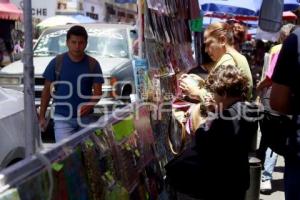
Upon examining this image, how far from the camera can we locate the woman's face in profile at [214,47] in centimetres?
479

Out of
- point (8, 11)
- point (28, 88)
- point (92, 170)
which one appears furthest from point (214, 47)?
point (8, 11)

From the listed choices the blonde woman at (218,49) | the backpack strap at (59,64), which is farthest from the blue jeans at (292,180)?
the backpack strap at (59,64)

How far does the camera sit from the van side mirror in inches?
270

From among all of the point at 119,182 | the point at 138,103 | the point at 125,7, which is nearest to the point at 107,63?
the point at 138,103

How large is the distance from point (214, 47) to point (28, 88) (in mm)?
1702

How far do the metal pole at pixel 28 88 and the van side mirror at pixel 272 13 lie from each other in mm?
3637

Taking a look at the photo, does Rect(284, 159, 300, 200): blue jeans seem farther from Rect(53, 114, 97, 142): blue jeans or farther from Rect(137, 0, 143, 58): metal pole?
Rect(53, 114, 97, 142): blue jeans

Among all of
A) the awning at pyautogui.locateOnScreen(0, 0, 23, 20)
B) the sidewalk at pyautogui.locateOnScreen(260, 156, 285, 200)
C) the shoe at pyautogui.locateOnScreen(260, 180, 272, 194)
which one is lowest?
the sidewalk at pyautogui.locateOnScreen(260, 156, 285, 200)

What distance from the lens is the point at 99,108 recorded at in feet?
28.5

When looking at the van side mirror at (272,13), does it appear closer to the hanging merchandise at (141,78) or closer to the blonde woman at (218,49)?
the blonde woman at (218,49)

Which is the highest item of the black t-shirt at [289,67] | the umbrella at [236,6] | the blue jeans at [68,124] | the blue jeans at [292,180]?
the umbrella at [236,6]

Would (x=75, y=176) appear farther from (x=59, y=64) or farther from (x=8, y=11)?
(x=8, y=11)

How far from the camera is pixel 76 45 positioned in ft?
17.5

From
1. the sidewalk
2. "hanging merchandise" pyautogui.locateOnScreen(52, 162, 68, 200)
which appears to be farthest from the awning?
"hanging merchandise" pyautogui.locateOnScreen(52, 162, 68, 200)
